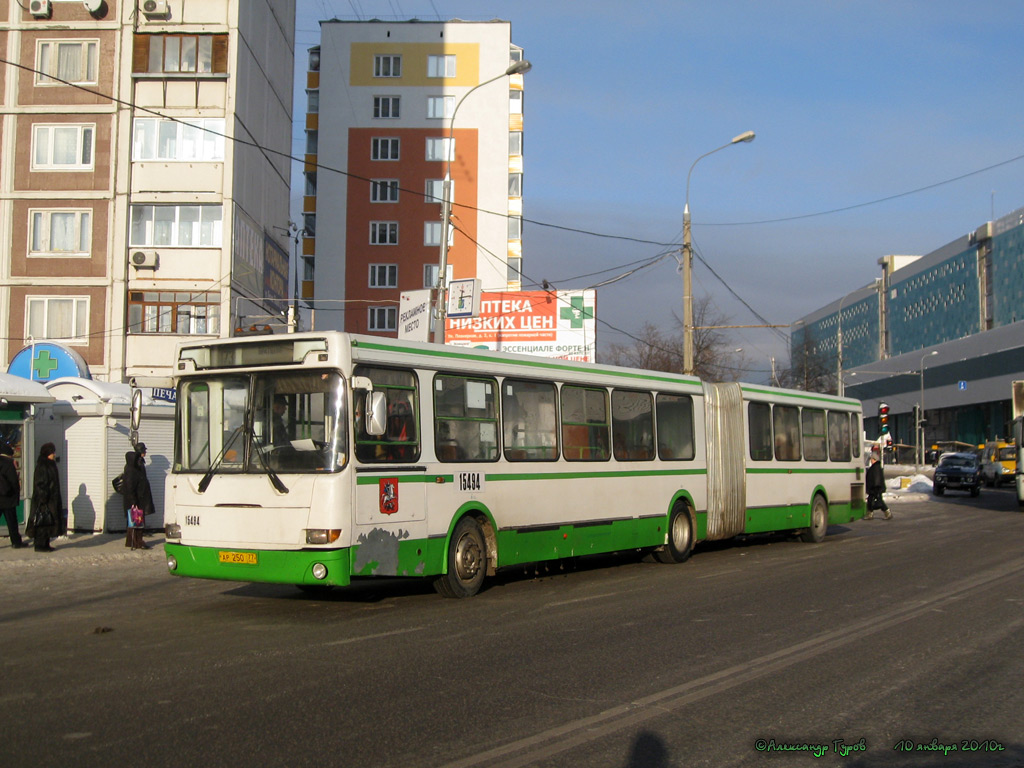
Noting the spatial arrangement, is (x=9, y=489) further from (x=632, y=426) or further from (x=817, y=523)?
(x=817, y=523)

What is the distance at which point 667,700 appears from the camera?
6.89m

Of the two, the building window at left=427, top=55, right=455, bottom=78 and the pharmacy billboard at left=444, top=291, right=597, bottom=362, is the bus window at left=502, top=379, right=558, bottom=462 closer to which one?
the pharmacy billboard at left=444, top=291, right=597, bottom=362

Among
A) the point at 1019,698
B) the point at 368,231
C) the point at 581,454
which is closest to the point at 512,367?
the point at 581,454

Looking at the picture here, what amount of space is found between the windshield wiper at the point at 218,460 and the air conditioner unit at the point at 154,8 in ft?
109

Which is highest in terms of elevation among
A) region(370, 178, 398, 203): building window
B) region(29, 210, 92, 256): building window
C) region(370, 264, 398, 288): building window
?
region(370, 178, 398, 203): building window

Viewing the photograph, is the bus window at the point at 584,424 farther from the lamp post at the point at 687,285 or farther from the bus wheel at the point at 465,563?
the lamp post at the point at 687,285

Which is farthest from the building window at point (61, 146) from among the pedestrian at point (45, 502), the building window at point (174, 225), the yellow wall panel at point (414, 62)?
the yellow wall panel at point (414, 62)

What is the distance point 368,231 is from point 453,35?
12.7 metres

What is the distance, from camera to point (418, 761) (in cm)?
547

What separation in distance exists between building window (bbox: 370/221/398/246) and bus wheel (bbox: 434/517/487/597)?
51.0 metres

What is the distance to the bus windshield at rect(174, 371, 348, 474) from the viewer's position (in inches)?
407

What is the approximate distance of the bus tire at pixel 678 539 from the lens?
16.3m

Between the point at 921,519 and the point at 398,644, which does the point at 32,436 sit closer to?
the point at 398,644

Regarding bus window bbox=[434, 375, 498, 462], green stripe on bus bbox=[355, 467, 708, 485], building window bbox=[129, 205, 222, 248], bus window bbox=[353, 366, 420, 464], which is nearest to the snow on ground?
green stripe on bus bbox=[355, 467, 708, 485]
